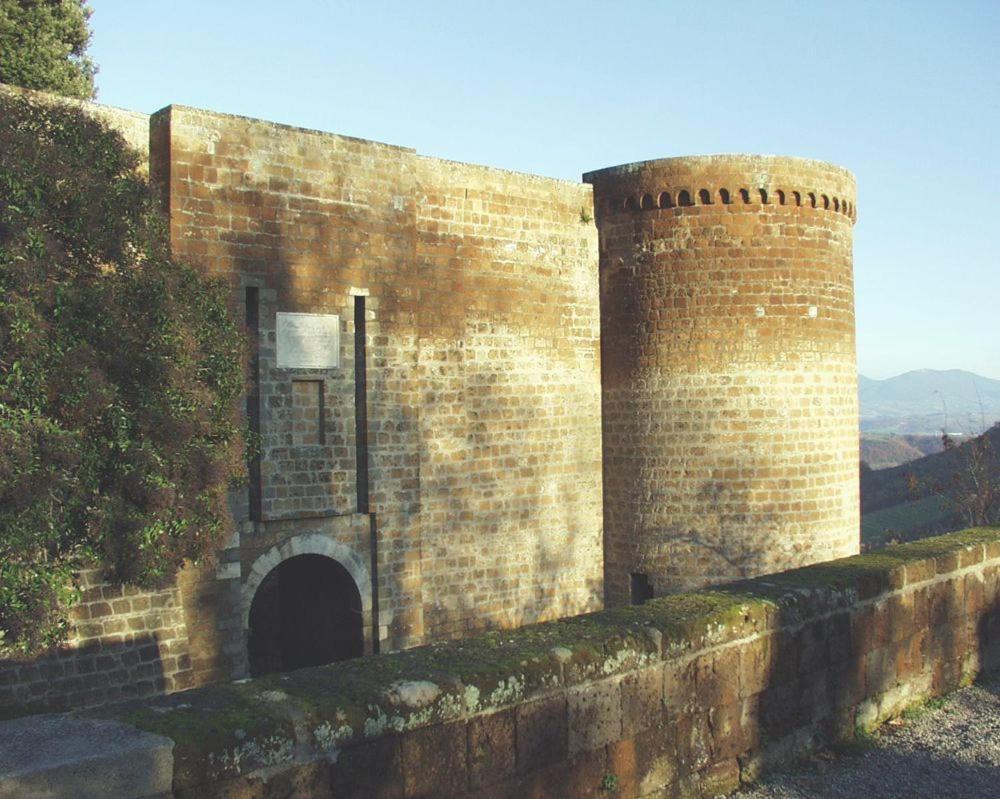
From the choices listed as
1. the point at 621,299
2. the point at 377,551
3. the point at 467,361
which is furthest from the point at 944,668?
the point at 621,299

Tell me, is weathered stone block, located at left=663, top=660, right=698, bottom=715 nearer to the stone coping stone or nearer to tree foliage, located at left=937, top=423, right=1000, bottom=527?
the stone coping stone

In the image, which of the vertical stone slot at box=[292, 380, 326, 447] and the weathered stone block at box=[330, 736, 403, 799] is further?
the vertical stone slot at box=[292, 380, 326, 447]

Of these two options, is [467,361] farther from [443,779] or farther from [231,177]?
[443,779]

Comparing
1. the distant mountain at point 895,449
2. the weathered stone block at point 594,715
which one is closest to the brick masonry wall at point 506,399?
the weathered stone block at point 594,715

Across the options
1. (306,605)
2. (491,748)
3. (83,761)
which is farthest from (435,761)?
(306,605)

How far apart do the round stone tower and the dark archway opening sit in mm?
4430

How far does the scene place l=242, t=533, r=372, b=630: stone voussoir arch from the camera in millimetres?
10453

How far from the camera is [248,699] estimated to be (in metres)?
3.57

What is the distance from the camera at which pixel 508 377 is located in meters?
13.3

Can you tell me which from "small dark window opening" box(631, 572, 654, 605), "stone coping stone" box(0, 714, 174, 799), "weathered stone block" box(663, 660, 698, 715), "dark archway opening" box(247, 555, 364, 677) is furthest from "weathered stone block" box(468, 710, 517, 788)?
"small dark window opening" box(631, 572, 654, 605)

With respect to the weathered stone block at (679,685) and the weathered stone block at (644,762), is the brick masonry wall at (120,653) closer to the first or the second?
the weathered stone block at (644,762)

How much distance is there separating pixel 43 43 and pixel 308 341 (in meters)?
9.86

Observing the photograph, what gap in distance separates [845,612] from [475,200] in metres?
8.60

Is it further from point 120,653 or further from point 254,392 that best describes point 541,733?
point 254,392
